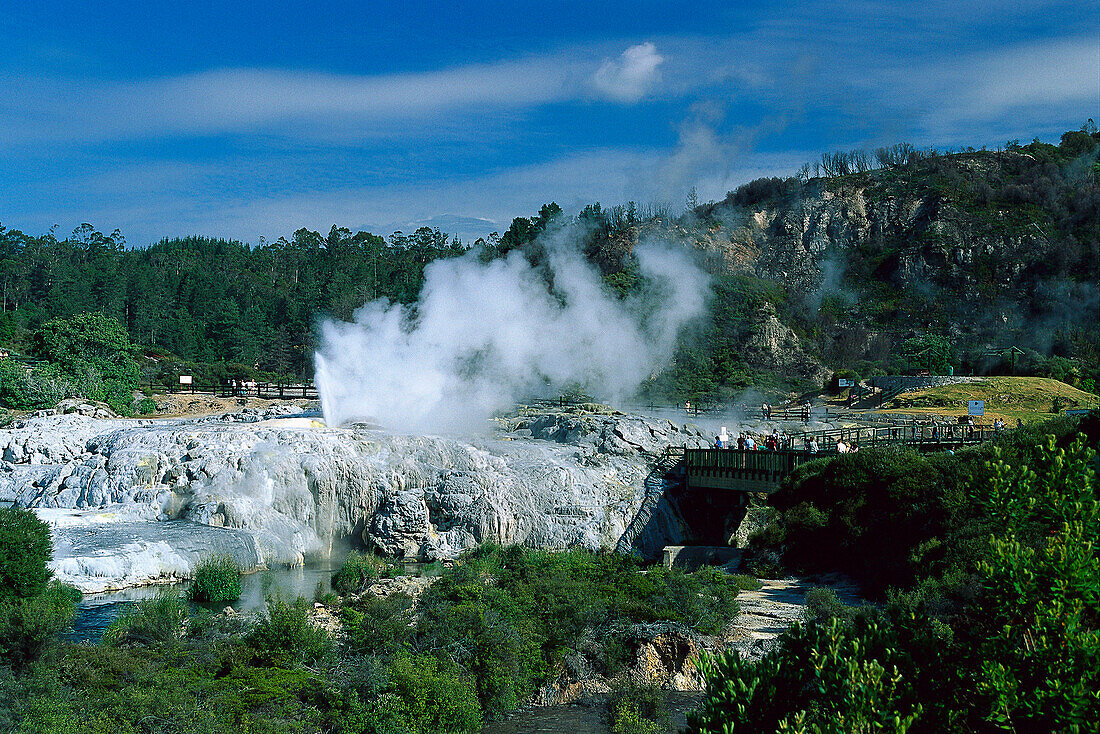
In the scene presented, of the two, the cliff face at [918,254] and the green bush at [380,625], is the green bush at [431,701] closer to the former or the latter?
the green bush at [380,625]

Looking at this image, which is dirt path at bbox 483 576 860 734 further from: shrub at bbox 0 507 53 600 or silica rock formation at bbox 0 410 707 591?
shrub at bbox 0 507 53 600

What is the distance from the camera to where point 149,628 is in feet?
46.5

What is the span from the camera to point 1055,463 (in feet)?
21.9

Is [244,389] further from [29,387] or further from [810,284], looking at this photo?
[810,284]

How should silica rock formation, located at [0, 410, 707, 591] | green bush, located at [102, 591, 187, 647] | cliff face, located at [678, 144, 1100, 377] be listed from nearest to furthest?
green bush, located at [102, 591, 187, 647]
silica rock formation, located at [0, 410, 707, 591]
cliff face, located at [678, 144, 1100, 377]

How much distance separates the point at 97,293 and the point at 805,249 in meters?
68.7

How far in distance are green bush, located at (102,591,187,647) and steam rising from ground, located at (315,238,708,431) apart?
659 inches

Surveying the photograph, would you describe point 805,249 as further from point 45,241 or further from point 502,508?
point 45,241

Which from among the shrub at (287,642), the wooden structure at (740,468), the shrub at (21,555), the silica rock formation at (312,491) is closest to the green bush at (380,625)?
the shrub at (287,642)

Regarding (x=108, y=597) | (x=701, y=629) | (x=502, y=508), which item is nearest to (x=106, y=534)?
(x=108, y=597)

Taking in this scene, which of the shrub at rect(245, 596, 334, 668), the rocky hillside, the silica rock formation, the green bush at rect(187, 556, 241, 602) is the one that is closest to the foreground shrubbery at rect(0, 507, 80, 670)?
the green bush at rect(187, 556, 241, 602)

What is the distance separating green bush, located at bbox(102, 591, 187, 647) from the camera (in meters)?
14.0

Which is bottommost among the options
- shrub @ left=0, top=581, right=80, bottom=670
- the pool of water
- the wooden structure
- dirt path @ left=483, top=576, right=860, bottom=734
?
dirt path @ left=483, top=576, right=860, bottom=734

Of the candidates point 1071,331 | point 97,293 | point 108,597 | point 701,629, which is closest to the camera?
point 701,629
